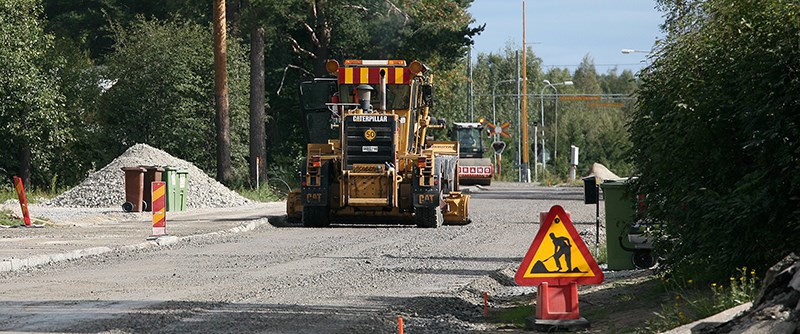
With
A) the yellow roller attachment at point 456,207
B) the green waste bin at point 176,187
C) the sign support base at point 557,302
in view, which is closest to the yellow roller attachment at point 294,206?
the yellow roller attachment at point 456,207

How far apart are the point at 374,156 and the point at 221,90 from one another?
51.8ft

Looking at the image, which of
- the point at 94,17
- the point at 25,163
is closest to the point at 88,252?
the point at 25,163

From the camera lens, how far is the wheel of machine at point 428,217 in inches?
1086

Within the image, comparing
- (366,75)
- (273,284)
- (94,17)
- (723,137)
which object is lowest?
(273,284)

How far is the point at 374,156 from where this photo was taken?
27.6 metres

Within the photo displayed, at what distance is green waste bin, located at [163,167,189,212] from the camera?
3428cm

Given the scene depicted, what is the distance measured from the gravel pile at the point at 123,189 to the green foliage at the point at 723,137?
2481 centimetres

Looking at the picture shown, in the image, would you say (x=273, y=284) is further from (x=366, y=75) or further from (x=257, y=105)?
(x=257, y=105)

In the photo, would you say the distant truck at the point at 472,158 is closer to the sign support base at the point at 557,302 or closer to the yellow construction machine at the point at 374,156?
the yellow construction machine at the point at 374,156

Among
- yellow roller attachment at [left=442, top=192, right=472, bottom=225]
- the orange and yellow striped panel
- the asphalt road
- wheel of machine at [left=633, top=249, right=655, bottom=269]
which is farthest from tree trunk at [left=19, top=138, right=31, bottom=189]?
wheel of machine at [left=633, top=249, right=655, bottom=269]

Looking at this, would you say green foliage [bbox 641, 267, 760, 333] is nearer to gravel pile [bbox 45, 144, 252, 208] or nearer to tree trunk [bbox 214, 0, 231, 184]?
gravel pile [bbox 45, 144, 252, 208]

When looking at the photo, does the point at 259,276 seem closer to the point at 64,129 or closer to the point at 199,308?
the point at 199,308

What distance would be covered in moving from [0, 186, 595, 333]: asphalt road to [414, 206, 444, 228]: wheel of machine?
3.46 feet

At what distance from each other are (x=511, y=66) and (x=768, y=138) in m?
138
